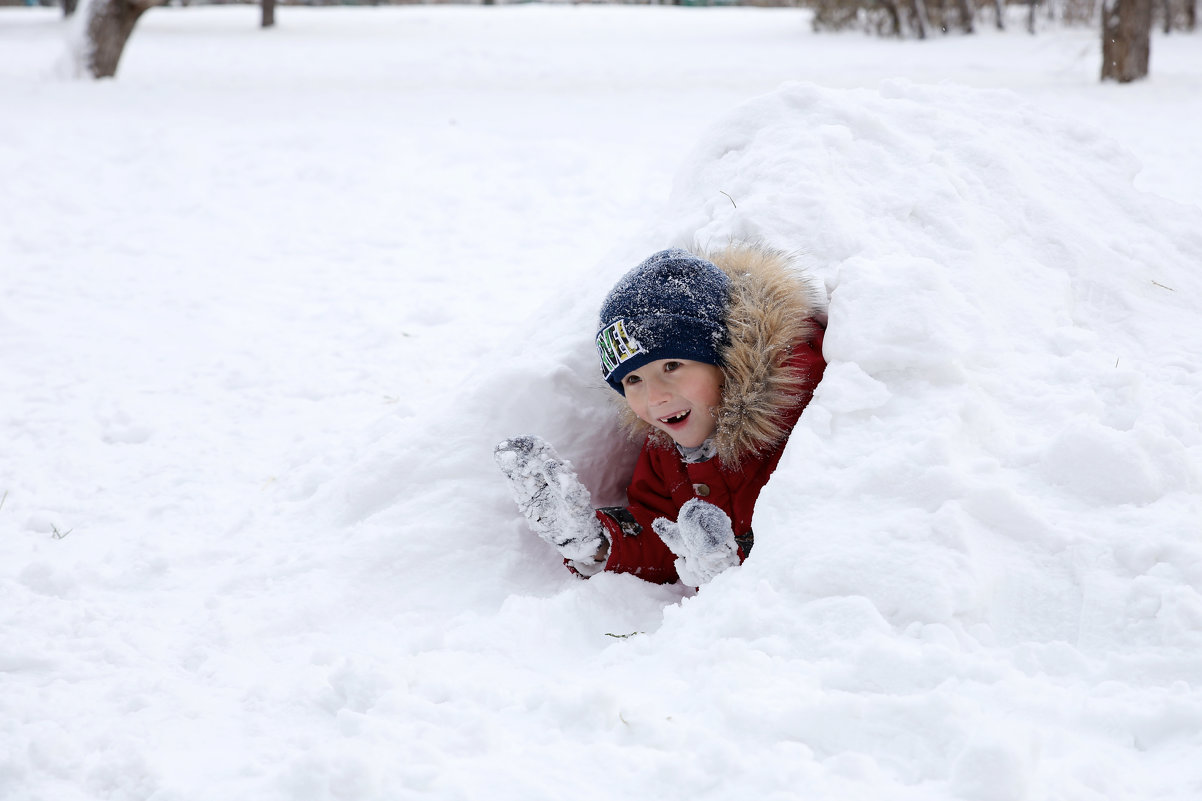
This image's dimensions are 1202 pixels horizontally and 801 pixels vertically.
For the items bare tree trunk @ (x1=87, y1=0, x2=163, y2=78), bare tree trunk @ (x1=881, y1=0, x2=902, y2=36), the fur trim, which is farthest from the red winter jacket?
bare tree trunk @ (x1=881, y1=0, x2=902, y2=36)

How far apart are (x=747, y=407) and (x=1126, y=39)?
10134 millimetres

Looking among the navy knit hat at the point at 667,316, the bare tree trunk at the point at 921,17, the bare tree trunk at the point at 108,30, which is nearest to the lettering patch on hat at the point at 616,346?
the navy knit hat at the point at 667,316

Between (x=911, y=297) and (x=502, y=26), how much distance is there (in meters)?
18.9

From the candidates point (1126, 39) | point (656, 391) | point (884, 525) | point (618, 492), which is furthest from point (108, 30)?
point (884, 525)

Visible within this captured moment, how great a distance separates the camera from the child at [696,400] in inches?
96.7

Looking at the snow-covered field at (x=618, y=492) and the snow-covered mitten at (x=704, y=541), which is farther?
the snow-covered mitten at (x=704, y=541)

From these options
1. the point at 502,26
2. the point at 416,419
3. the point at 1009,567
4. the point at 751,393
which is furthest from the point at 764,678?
the point at 502,26

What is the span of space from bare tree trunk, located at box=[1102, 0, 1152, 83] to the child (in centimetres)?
970

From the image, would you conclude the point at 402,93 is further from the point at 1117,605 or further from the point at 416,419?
the point at 1117,605

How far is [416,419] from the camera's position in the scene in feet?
10.4

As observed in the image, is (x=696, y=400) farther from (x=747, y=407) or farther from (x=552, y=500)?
(x=552, y=500)

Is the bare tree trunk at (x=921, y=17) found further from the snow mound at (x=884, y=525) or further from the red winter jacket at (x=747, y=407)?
the red winter jacket at (x=747, y=407)

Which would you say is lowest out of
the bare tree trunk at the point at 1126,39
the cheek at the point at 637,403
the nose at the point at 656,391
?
the cheek at the point at 637,403

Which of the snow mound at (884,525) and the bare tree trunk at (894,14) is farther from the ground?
the bare tree trunk at (894,14)
